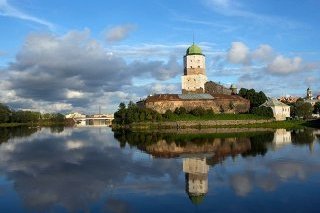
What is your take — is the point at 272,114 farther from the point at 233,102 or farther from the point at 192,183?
the point at 192,183

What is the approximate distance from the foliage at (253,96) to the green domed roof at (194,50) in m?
12.8

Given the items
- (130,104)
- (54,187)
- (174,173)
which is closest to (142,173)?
(174,173)

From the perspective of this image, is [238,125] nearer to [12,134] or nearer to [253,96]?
[253,96]

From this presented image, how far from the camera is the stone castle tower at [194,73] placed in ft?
290

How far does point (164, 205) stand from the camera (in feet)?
46.0

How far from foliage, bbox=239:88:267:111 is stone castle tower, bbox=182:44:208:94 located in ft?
30.7

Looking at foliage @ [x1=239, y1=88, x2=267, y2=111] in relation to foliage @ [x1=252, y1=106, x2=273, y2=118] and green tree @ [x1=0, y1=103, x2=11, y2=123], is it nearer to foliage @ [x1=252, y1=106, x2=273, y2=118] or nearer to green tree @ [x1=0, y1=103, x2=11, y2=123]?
foliage @ [x1=252, y1=106, x2=273, y2=118]

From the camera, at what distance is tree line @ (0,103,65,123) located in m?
112

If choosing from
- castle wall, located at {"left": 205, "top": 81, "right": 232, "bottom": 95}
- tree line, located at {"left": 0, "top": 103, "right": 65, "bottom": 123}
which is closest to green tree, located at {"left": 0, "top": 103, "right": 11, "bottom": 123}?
tree line, located at {"left": 0, "top": 103, "right": 65, "bottom": 123}

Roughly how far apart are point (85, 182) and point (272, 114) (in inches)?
2536

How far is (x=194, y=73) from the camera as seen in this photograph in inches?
3497

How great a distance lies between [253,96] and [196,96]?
15397 millimetres

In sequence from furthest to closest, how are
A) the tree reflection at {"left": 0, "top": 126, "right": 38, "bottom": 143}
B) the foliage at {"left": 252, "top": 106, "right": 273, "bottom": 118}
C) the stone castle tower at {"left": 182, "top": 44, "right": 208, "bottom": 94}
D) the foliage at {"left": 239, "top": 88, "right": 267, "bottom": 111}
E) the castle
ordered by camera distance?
the foliage at {"left": 239, "top": 88, "right": 267, "bottom": 111} < the stone castle tower at {"left": 182, "top": 44, "right": 208, "bottom": 94} < the castle < the foliage at {"left": 252, "top": 106, "right": 273, "bottom": 118} < the tree reflection at {"left": 0, "top": 126, "right": 38, "bottom": 143}

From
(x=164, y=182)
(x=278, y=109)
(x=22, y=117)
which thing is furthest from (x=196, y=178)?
(x=22, y=117)
